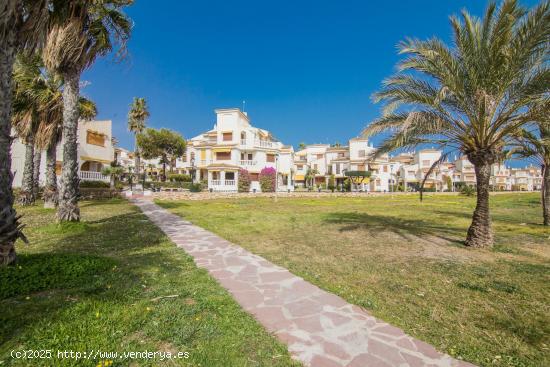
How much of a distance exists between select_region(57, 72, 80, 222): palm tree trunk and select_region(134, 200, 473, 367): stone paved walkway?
24.0 feet

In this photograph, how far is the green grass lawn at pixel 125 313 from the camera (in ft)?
8.99

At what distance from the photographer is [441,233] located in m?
10.4

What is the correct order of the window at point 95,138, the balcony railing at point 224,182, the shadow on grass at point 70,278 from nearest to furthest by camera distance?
the shadow on grass at point 70,278 < the window at point 95,138 < the balcony railing at point 224,182

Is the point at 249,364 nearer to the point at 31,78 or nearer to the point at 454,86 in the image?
the point at 454,86

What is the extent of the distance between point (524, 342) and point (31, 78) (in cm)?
2013

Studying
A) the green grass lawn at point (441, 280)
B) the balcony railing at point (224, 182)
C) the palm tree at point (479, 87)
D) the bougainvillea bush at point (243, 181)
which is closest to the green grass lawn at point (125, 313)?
the green grass lawn at point (441, 280)

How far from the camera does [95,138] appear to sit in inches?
1083

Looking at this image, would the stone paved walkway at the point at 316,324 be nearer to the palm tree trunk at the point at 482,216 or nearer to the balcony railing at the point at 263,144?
the palm tree trunk at the point at 482,216

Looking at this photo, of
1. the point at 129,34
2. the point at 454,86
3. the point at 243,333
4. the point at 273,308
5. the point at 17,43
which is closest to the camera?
the point at 243,333

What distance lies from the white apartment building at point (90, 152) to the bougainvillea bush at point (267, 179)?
20269mm

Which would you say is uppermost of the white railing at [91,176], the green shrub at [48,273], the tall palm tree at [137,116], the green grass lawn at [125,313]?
the tall palm tree at [137,116]

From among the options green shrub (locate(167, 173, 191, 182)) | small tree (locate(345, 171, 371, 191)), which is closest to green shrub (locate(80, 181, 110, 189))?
green shrub (locate(167, 173, 191, 182))

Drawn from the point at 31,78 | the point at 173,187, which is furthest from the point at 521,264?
the point at 173,187

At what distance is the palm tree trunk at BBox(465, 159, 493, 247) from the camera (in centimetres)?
793
